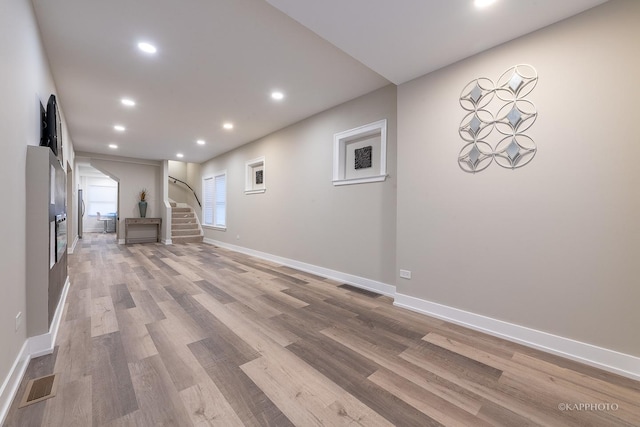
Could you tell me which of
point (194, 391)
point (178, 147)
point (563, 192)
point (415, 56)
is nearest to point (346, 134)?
point (415, 56)

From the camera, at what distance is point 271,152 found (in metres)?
5.52

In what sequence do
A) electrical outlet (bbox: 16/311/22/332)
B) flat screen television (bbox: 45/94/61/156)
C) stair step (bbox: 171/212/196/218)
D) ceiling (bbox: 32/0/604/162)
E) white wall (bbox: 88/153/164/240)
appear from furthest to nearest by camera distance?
1. stair step (bbox: 171/212/196/218)
2. white wall (bbox: 88/153/164/240)
3. flat screen television (bbox: 45/94/61/156)
4. ceiling (bbox: 32/0/604/162)
5. electrical outlet (bbox: 16/311/22/332)

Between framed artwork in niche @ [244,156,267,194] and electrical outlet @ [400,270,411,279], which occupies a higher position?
framed artwork in niche @ [244,156,267,194]

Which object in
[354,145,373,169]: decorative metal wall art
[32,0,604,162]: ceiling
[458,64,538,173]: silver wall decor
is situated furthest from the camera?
[354,145,373,169]: decorative metal wall art

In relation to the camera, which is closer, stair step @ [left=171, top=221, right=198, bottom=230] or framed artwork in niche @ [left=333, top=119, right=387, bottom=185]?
framed artwork in niche @ [left=333, top=119, right=387, bottom=185]

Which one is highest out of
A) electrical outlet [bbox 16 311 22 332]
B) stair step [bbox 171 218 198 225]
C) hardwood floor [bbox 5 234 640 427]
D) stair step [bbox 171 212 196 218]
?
stair step [bbox 171 212 196 218]

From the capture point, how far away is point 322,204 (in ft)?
14.2

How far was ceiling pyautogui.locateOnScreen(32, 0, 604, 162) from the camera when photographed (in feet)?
6.49

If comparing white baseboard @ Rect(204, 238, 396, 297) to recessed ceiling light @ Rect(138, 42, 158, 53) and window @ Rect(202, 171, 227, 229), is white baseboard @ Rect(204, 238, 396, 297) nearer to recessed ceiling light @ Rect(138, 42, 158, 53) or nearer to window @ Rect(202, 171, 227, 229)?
window @ Rect(202, 171, 227, 229)

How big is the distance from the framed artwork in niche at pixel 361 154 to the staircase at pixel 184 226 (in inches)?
252

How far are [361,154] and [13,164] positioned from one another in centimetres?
345

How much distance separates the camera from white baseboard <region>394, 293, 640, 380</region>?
1.79 m

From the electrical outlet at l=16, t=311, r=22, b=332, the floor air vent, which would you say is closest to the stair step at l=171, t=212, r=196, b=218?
the electrical outlet at l=16, t=311, r=22, b=332

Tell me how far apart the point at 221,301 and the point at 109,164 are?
7689 millimetres
